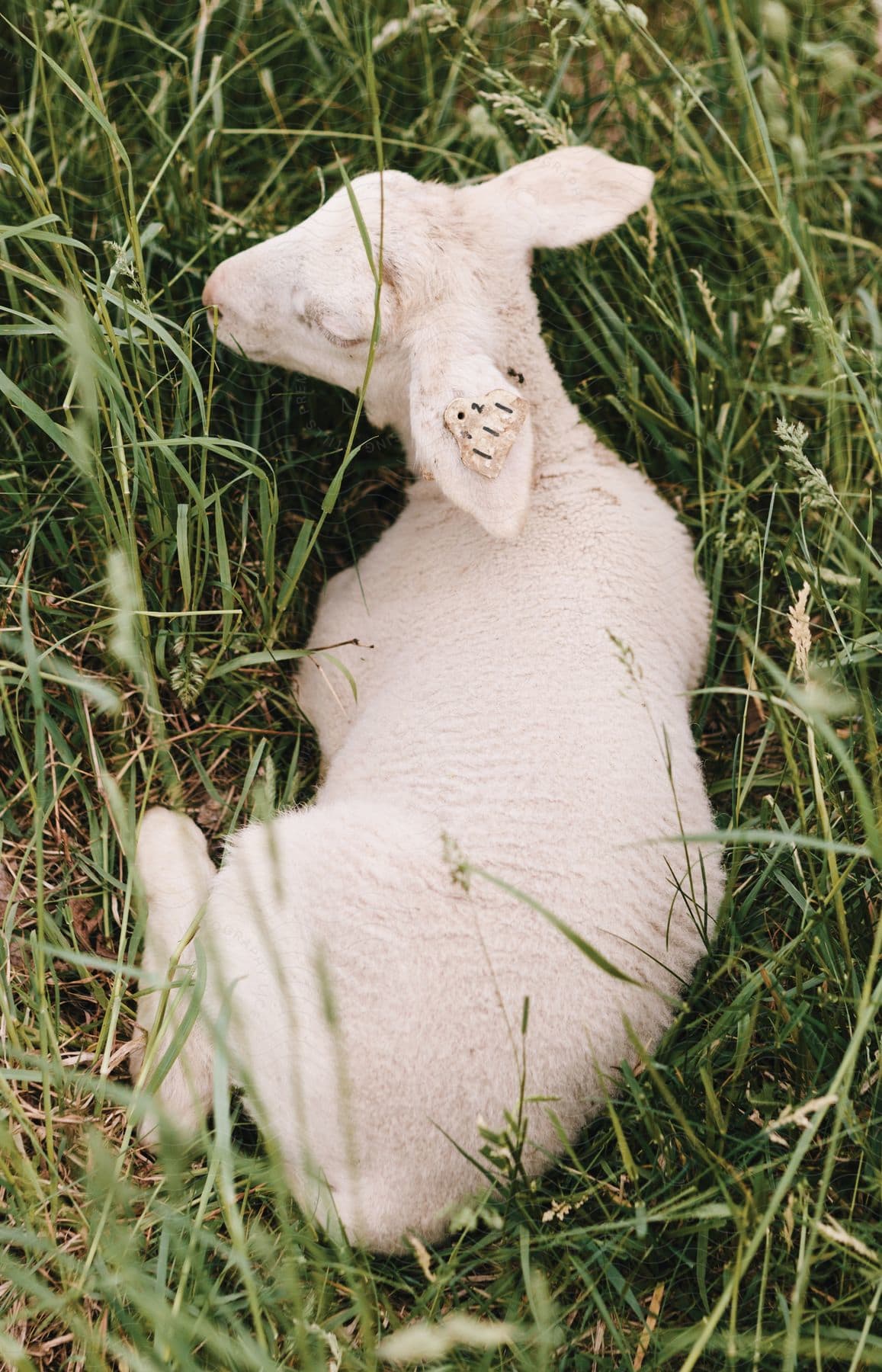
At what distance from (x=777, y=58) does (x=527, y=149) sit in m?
1.14

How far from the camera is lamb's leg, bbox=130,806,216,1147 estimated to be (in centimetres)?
253

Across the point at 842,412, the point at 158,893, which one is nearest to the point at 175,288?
the point at 158,893

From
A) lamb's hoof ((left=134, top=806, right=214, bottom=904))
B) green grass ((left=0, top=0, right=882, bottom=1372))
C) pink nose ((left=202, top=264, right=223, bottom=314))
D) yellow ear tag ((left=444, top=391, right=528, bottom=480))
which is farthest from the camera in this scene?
pink nose ((left=202, top=264, right=223, bottom=314))

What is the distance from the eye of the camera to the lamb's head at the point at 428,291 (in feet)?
8.74

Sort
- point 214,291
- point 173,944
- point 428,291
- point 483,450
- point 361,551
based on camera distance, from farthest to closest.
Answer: point 361,551 < point 214,291 < point 428,291 < point 173,944 < point 483,450

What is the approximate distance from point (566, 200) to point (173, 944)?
221 cm

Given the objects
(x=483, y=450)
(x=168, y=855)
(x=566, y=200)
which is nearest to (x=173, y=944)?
(x=168, y=855)

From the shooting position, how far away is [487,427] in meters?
2.54

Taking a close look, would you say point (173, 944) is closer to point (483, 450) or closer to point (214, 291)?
point (483, 450)

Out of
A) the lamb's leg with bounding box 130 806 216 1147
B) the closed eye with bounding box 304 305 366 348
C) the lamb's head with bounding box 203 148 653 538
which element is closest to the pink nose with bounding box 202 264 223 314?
the lamb's head with bounding box 203 148 653 538

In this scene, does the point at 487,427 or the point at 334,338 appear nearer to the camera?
the point at 487,427

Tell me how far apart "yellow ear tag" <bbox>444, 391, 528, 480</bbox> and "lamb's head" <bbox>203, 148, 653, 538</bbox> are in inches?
1.1

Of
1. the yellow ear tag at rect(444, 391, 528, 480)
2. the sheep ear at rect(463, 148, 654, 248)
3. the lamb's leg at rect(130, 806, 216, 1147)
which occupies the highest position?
the sheep ear at rect(463, 148, 654, 248)

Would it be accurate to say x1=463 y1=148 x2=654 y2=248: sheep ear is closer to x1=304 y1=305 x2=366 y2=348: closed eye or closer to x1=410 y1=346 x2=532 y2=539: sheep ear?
x1=304 y1=305 x2=366 y2=348: closed eye
